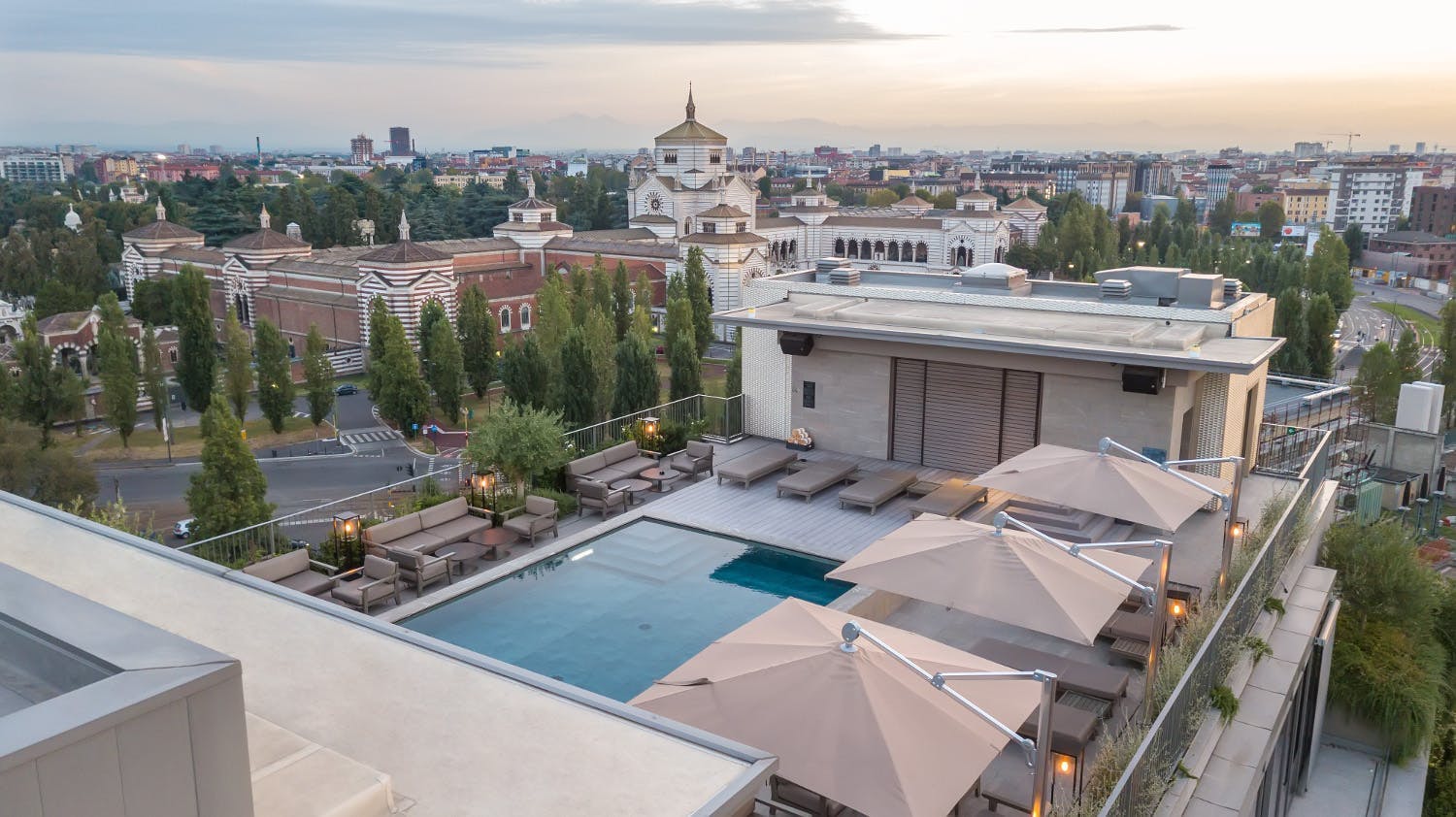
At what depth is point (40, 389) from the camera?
36.5 meters

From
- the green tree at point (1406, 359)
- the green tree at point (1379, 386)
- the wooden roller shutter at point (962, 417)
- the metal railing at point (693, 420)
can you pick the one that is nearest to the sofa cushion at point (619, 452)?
the metal railing at point (693, 420)

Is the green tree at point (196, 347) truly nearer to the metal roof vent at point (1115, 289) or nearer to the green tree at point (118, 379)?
the green tree at point (118, 379)

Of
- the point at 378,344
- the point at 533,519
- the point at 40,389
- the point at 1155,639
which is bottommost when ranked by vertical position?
the point at 40,389

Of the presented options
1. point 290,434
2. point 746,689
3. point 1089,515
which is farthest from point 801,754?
point 290,434

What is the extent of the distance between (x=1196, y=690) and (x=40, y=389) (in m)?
40.8

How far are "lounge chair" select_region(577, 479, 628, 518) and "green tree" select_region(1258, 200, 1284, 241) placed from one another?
141319 millimetres

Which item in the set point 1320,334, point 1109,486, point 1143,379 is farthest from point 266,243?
Result: point 1109,486

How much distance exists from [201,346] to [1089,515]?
35.9 m

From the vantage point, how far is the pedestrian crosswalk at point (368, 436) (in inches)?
1543

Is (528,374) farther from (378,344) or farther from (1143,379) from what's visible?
(1143,379)

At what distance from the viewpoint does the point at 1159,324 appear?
15945mm

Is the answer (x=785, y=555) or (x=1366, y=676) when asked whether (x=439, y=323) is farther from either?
(x=1366, y=676)

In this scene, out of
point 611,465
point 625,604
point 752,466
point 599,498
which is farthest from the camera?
point 611,465

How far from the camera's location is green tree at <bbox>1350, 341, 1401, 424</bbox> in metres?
36.0
